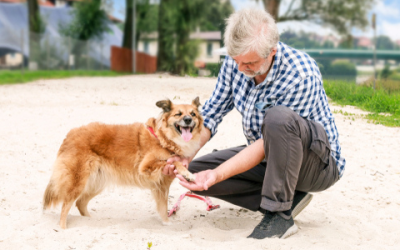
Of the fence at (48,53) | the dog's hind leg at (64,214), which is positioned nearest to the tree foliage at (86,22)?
the fence at (48,53)

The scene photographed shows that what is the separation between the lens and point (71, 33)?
23.7 metres

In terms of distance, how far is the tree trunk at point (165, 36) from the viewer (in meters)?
17.6

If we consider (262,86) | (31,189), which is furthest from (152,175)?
(31,189)

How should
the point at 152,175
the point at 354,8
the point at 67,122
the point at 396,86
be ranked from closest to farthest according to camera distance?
the point at 152,175
the point at 67,122
the point at 396,86
the point at 354,8

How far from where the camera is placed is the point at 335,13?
653 inches

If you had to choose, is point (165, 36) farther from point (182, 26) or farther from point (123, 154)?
point (123, 154)

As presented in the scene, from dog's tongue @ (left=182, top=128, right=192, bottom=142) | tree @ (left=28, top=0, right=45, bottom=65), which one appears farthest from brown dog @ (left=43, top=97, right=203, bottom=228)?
tree @ (left=28, top=0, right=45, bottom=65)

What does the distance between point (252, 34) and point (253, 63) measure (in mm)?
200

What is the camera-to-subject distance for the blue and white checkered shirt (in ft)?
9.03

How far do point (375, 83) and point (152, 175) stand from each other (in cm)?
830

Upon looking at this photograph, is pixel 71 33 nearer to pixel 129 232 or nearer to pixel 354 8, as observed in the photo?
pixel 354 8

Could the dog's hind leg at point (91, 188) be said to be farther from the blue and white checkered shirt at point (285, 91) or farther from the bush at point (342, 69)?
the bush at point (342, 69)

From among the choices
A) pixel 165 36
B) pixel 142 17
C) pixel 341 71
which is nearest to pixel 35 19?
pixel 142 17

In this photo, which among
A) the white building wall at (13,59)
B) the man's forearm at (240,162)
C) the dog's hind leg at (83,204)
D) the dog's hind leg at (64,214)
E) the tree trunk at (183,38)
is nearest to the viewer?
the man's forearm at (240,162)
